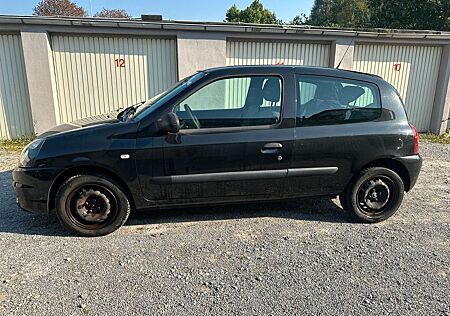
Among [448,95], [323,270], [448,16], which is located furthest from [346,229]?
[448,16]

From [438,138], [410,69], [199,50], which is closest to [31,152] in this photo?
[199,50]

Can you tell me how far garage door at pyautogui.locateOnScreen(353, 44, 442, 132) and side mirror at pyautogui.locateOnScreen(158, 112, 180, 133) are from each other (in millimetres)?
7000

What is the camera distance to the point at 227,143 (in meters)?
3.30

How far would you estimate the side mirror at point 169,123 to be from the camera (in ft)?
10.3

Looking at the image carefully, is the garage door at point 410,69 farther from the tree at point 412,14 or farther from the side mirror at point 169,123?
the tree at point 412,14

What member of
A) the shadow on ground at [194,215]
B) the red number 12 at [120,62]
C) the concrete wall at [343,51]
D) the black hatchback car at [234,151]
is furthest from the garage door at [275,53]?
the shadow on ground at [194,215]

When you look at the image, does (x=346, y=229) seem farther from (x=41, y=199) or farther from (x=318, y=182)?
(x=41, y=199)

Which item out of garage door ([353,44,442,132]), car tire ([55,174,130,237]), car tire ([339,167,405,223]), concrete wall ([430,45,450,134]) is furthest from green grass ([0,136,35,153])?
concrete wall ([430,45,450,134])

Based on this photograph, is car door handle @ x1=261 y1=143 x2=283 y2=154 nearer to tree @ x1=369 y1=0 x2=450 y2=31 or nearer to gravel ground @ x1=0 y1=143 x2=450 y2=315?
gravel ground @ x1=0 y1=143 x2=450 y2=315

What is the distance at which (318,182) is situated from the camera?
362cm

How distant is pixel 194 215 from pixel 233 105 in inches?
56.3

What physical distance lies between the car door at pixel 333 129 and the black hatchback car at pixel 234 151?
0.01m

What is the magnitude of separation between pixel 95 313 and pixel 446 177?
19.0 ft

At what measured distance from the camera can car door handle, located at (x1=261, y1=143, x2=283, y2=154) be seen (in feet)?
11.0
